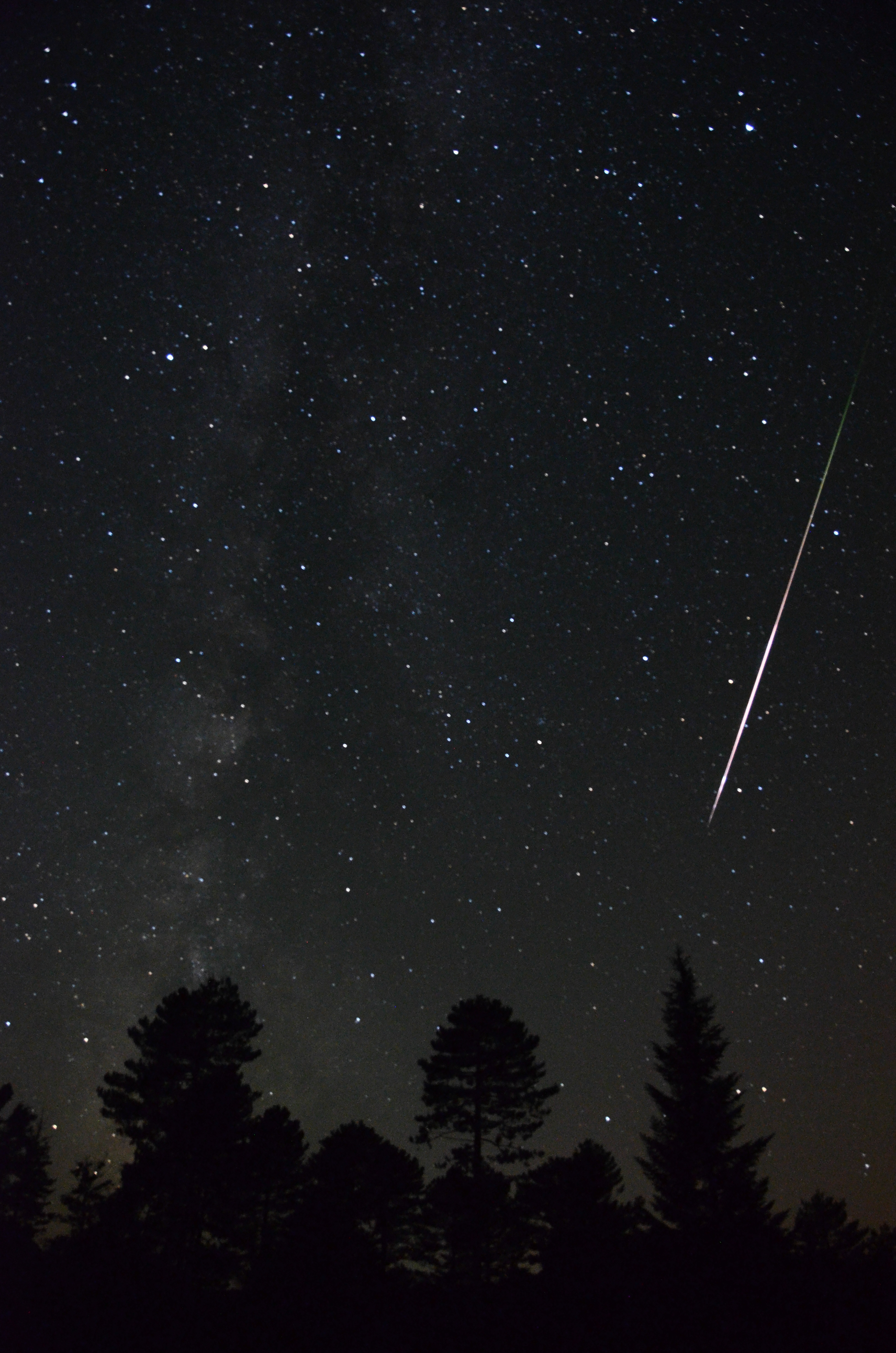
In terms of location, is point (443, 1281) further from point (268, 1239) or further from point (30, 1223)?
point (30, 1223)

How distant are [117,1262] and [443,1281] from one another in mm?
7786

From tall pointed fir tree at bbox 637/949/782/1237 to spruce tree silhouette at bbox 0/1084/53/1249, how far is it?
23.3m

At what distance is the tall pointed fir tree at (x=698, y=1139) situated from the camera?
2077cm

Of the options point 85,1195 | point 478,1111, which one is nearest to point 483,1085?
point 478,1111

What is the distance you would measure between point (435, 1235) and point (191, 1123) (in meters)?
8.98

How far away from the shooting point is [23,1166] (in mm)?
34344

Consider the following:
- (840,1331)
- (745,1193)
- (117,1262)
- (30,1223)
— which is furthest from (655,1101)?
(30,1223)

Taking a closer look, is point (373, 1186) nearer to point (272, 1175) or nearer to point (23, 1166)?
point (272, 1175)

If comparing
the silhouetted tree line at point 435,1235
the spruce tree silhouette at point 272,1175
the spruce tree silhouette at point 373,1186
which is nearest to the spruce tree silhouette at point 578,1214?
the silhouetted tree line at point 435,1235

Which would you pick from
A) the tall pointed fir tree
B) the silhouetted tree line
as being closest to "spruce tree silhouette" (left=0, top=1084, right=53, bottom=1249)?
the silhouetted tree line

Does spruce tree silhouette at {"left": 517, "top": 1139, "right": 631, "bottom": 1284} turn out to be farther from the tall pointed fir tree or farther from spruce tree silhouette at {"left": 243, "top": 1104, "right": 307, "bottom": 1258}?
spruce tree silhouette at {"left": 243, "top": 1104, "right": 307, "bottom": 1258}

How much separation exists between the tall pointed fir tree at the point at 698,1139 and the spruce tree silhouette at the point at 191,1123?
11727 millimetres

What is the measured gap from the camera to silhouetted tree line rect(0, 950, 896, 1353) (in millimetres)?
13016

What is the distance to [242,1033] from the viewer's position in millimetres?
24734
